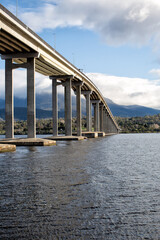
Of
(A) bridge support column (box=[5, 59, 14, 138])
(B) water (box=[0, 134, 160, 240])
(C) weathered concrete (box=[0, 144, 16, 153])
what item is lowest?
(B) water (box=[0, 134, 160, 240])

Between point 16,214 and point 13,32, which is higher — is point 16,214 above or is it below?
below

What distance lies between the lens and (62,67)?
63.8 meters

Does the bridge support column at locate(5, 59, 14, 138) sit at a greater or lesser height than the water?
greater

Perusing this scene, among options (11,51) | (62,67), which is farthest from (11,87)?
(62,67)

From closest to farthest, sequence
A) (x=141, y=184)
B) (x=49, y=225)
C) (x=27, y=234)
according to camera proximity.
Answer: (x=27, y=234) → (x=49, y=225) → (x=141, y=184)

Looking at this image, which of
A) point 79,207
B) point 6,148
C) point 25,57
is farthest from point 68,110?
point 79,207

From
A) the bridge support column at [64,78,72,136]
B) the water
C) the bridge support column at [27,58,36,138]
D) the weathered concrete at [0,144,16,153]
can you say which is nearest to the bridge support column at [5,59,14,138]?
the bridge support column at [27,58,36,138]

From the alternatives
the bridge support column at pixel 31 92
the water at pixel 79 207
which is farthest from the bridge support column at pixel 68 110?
the water at pixel 79 207

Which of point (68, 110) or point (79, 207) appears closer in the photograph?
point (79, 207)

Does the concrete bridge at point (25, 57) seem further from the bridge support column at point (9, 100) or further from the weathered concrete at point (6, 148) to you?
the weathered concrete at point (6, 148)

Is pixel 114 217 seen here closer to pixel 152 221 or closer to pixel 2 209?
pixel 152 221

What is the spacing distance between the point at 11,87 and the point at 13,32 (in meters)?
11.0

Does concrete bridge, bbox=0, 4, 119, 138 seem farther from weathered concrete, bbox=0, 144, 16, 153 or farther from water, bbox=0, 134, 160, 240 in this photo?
water, bbox=0, 134, 160, 240

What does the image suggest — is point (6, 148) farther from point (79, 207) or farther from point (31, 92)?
point (79, 207)
